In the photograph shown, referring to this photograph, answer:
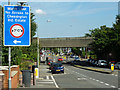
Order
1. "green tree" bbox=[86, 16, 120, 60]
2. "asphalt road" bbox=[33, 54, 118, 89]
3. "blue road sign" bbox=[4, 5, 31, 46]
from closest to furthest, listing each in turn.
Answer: "blue road sign" bbox=[4, 5, 31, 46]
"asphalt road" bbox=[33, 54, 118, 89]
"green tree" bbox=[86, 16, 120, 60]

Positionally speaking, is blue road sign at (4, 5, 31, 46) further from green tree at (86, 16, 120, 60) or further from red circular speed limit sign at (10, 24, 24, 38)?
green tree at (86, 16, 120, 60)

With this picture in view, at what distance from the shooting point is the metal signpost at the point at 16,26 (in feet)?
33.7

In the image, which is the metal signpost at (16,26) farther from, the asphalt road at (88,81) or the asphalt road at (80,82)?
the asphalt road at (88,81)

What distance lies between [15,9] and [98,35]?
193ft

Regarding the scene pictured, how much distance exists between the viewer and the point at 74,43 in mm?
70375

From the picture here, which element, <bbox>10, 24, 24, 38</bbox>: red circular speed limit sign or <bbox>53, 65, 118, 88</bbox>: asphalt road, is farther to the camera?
<bbox>53, 65, 118, 88</bbox>: asphalt road

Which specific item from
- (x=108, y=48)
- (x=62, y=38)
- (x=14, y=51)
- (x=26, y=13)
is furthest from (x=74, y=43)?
(x=26, y=13)

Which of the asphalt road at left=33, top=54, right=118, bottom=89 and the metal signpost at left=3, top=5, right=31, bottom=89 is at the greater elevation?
the metal signpost at left=3, top=5, right=31, bottom=89

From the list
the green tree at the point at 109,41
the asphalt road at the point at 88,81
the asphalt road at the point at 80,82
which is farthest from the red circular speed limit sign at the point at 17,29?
the green tree at the point at 109,41

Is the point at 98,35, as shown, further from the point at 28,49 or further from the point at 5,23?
the point at 5,23

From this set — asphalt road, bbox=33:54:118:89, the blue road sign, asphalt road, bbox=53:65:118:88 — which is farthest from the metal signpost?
asphalt road, bbox=53:65:118:88

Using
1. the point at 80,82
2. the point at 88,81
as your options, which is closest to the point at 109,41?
the point at 88,81

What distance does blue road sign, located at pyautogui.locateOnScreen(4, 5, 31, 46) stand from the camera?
33.7ft

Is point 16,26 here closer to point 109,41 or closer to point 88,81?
point 88,81
